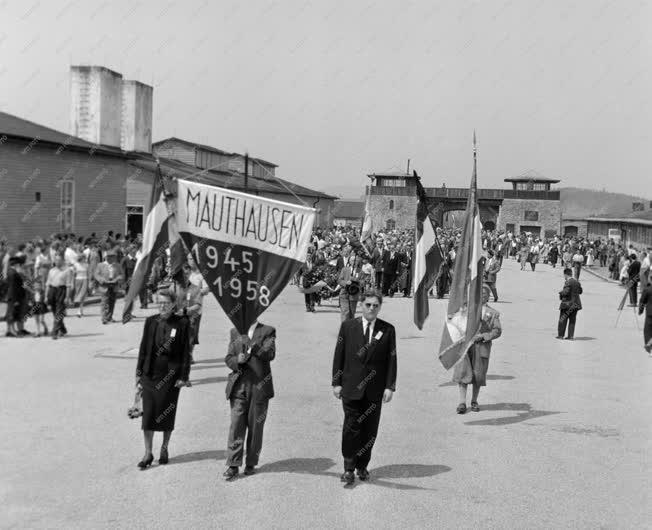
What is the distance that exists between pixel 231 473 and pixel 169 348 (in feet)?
4.34

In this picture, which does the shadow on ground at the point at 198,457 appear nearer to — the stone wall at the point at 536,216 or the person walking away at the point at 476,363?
the person walking away at the point at 476,363

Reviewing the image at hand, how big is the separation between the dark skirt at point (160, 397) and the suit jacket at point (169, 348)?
0.05m

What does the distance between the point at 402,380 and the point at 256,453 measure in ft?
18.3

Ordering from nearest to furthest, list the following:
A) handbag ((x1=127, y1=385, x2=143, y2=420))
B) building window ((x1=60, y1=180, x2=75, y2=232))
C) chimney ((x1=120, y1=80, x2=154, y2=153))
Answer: handbag ((x1=127, y1=385, x2=143, y2=420)) → building window ((x1=60, y1=180, x2=75, y2=232)) → chimney ((x1=120, y1=80, x2=154, y2=153))

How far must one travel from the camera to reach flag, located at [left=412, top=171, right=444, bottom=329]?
14.3m

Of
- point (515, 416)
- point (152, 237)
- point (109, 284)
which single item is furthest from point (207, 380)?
point (109, 284)

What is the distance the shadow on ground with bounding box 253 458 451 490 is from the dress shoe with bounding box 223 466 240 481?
31 cm

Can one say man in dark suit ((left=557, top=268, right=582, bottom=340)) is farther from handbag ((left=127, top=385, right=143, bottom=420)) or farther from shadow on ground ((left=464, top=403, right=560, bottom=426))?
handbag ((left=127, top=385, right=143, bottom=420))

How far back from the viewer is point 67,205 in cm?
3136

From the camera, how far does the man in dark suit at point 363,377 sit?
788 cm

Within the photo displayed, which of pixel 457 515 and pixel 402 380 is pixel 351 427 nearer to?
pixel 457 515

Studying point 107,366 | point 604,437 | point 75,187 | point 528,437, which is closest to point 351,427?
point 528,437

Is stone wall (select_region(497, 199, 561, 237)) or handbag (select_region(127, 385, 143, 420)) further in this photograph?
stone wall (select_region(497, 199, 561, 237))

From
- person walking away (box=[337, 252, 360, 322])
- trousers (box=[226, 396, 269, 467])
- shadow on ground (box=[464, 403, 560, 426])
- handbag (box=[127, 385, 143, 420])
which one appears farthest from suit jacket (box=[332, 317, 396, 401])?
person walking away (box=[337, 252, 360, 322])
